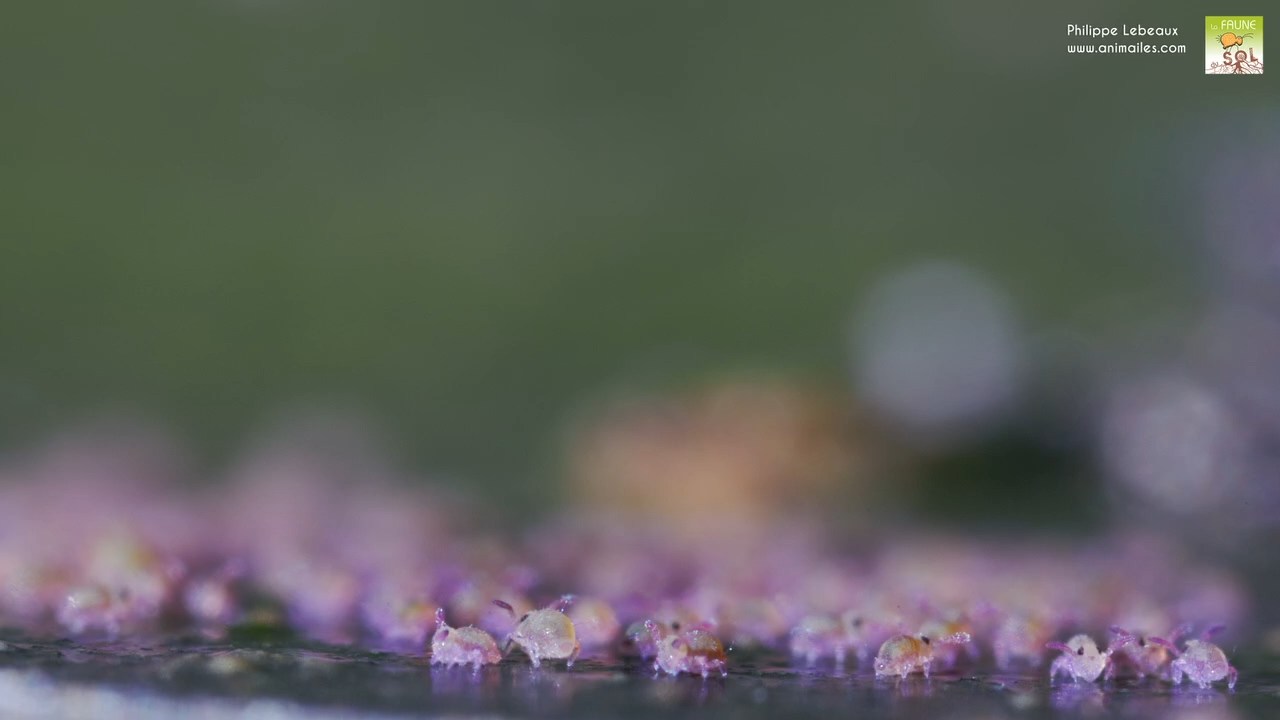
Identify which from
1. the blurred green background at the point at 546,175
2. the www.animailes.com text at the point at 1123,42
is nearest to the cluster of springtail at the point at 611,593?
the blurred green background at the point at 546,175

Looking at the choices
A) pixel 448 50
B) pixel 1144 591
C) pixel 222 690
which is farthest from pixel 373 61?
pixel 222 690

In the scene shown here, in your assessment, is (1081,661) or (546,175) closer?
(1081,661)

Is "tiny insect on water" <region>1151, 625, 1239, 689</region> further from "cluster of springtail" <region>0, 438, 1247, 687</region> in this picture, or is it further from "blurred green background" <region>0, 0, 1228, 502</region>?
"blurred green background" <region>0, 0, 1228, 502</region>

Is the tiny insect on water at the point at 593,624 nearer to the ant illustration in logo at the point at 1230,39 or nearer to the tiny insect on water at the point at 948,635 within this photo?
the tiny insect on water at the point at 948,635

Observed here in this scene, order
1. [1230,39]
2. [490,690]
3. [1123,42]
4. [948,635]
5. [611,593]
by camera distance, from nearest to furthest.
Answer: [490,690] < [948,635] < [611,593] < [1230,39] < [1123,42]

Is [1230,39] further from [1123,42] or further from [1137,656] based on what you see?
[1137,656]

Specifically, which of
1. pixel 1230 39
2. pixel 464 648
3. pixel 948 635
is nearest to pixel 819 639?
pixel 948 635
